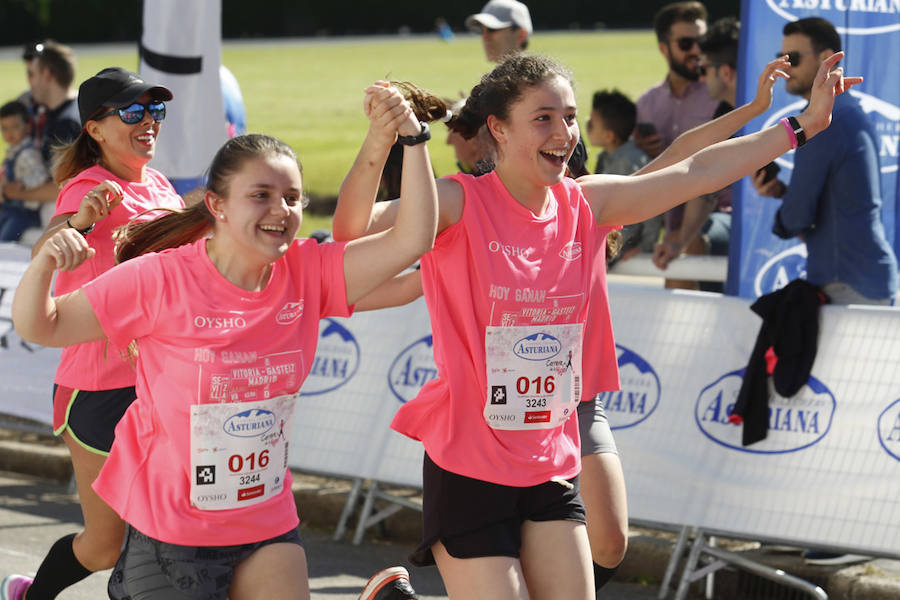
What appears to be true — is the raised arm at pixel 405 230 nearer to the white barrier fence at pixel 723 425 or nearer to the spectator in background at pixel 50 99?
the white barrier fence at pixel 723 425

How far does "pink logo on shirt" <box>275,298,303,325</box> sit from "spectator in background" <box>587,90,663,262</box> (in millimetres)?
4174

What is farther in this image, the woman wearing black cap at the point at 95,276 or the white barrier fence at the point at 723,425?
the white barrier fence at the point at 723,425

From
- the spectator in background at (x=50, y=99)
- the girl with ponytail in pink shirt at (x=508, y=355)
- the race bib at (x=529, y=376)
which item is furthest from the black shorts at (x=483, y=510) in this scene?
the spectator in background at (x=50, y=99)

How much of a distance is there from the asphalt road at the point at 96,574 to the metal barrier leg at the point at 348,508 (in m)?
0.05

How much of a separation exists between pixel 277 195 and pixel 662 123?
5.11m

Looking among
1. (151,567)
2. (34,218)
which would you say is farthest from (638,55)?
(151,567)

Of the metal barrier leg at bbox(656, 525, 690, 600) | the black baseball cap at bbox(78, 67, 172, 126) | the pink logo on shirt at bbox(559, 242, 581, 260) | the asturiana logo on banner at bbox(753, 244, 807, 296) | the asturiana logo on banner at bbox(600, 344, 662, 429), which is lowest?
the metal barrier leg at bbox(656, 525, 690, 600)

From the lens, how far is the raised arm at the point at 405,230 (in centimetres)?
340

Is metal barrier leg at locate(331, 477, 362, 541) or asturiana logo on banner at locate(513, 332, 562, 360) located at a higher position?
asturiana logo on banner at locate(513, 332, 562, 360)

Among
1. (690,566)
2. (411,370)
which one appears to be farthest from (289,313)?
(411,370)

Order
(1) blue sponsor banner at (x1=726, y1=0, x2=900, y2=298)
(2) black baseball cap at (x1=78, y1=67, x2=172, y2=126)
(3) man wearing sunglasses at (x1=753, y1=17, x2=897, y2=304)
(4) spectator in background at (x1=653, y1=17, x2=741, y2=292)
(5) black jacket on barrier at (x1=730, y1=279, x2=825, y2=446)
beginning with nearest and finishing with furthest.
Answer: (2) black baseball cap at (x1=78, y1=67, x2=172, y2=126), (5) black jacket on barrier at (x1=730, y1=279, x2=825, y2=446), (3) man wearing sunglasses at (x1=753, y1=17, x2=897, y2=304), (1) blue sponsor banner at (x1=726, y1=0, x2=900, y2=298), (4) spectator in background at (x1=653, y1=17, x2=741, y2=292)

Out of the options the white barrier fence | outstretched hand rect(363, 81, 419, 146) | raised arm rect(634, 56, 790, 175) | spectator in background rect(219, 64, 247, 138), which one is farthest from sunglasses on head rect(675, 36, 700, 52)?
outstretched hand rect(363, 81, 419, 146)

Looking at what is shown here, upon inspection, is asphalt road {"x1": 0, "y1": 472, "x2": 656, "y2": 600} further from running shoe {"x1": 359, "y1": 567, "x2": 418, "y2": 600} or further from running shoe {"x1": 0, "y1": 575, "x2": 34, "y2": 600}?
running shoe {"x1": 359, "y1": 567, "x2": 418, "y2": 600}

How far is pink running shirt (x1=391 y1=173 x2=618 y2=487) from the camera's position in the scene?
3682mm
